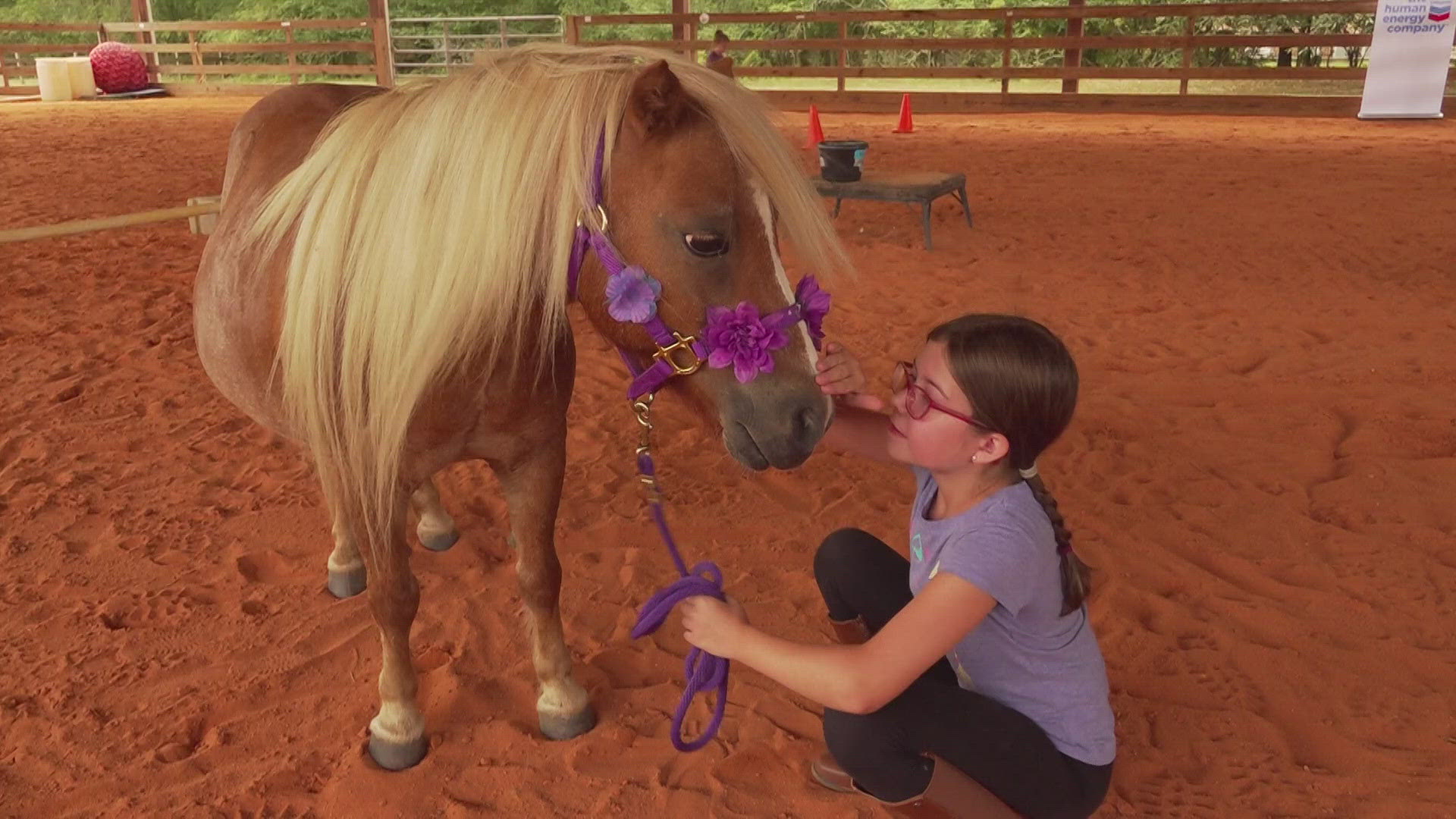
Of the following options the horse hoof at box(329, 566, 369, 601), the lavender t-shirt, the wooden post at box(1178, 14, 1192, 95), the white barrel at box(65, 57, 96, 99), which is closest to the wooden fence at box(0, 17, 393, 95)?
the white barrel at box(65, 57, 96, 99)

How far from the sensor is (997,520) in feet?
5.27

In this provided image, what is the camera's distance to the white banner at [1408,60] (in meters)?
11.8

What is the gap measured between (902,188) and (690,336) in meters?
5.68

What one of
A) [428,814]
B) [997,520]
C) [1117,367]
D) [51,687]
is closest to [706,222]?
[997,520]

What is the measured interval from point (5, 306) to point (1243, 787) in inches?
263

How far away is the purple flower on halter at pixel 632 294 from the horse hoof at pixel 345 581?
5.98ft

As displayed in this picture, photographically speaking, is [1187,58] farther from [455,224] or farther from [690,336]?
[455,224]

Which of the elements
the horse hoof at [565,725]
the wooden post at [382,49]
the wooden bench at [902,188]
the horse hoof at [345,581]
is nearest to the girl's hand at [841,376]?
the horse hoof at [565,725]

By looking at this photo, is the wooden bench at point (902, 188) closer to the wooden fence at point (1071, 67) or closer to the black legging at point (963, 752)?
the black legging at point (963, 752)

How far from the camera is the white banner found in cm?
1184

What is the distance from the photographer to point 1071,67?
14.8m

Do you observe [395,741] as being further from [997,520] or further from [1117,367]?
[1117,367]

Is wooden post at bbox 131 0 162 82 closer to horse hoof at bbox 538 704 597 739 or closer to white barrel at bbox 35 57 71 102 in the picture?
white barrel at bbox 35 57 71 102

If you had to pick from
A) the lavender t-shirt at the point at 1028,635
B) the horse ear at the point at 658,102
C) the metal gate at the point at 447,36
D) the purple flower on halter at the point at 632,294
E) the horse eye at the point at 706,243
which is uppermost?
the metal gate at the point at 447,36
